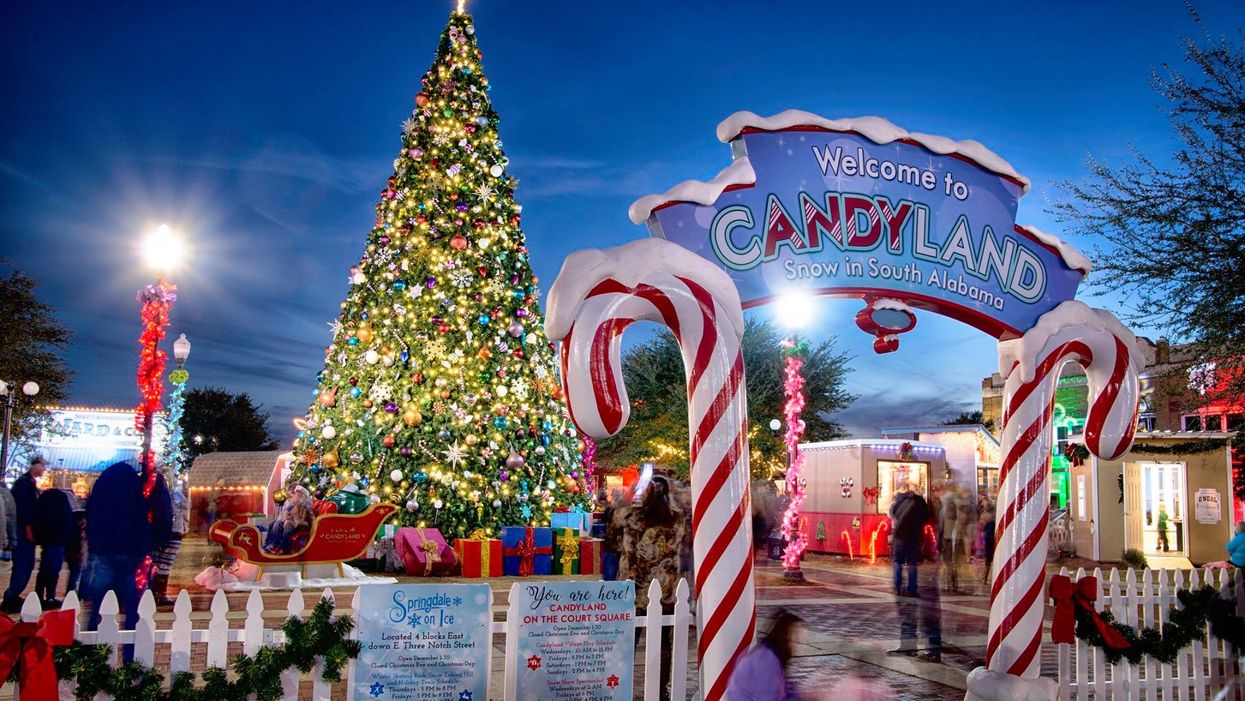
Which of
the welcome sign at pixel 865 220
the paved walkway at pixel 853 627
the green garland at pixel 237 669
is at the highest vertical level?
the welcome sign at pixel 865 220

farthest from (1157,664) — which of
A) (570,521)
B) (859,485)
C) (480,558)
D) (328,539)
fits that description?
(859,485)

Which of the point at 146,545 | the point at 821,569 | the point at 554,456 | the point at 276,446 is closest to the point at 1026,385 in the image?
the point at 146,545

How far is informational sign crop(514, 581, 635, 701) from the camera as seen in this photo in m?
5.34

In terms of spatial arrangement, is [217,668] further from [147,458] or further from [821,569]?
[821,569]

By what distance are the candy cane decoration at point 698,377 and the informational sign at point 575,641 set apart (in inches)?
31.0

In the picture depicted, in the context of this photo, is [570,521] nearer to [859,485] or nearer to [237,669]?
[859,485]

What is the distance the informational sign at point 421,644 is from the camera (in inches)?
199

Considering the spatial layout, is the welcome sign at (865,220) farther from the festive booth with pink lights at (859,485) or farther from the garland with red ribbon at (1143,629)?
the festive booth with pink lights at (859,485)

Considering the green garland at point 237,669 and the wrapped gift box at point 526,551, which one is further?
the wrapped gift box at point 526,551

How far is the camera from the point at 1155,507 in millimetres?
22281

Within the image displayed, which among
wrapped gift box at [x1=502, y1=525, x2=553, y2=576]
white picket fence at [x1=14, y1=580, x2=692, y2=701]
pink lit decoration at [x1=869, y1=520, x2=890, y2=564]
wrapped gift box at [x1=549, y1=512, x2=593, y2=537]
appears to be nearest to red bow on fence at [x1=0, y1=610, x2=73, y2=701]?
white picket fence at [x1=14, y1=580, x2=692, y2=701]

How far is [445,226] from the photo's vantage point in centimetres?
1577

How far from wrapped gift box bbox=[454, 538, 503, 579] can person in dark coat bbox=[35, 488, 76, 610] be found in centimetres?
551

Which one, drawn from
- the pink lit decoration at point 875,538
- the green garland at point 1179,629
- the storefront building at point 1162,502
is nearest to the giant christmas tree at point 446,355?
the pink lit decoration at point 875,538
